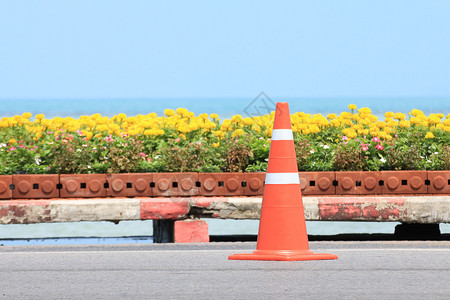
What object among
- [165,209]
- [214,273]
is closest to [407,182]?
[165,209]

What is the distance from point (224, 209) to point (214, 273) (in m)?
2.56

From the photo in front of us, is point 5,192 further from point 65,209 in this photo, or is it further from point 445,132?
point 445,132

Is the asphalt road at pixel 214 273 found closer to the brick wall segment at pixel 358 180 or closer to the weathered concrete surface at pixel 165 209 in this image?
the weathered concrete surface at pixel 165 209

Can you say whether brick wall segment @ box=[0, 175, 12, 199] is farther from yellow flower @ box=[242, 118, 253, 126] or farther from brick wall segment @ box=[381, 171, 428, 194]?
brick wall segment @ box=[381, 171, 428, 194]

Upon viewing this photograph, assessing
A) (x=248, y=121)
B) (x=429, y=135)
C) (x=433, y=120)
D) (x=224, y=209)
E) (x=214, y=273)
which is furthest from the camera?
(x=248, y=121)

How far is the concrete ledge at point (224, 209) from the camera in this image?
378 inches

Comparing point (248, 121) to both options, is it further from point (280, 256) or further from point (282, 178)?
point (280, 256)

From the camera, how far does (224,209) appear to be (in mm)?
9664

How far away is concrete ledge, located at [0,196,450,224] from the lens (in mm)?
9609

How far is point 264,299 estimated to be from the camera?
596 cm

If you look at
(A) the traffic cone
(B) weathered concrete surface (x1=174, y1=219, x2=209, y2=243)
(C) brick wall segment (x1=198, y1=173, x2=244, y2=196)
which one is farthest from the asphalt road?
(C) brick wall segment (x1=198, y1=173, x2=244, y2=196)

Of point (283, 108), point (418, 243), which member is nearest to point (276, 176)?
point (283, 108)

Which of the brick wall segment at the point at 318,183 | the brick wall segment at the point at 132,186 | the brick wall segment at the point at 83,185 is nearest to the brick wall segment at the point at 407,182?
the brick wall segment at the point at 318,183

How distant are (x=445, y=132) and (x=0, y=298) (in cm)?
703
